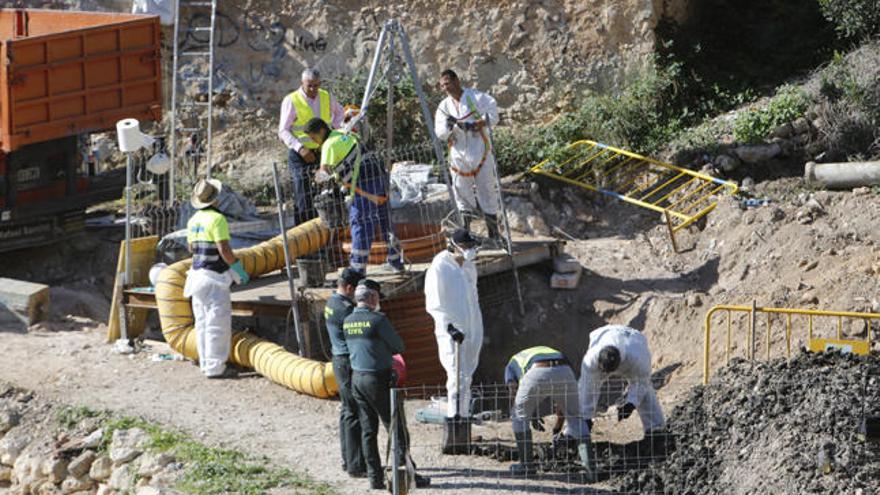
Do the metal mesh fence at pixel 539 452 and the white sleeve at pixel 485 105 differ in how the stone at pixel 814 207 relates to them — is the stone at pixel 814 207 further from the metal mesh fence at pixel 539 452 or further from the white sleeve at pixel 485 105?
the metal mesh fence at pixel 539 452

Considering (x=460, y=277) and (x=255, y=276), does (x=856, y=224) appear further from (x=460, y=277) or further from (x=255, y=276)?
(x=255, y=276)

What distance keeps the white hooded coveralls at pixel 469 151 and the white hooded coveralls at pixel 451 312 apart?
2744 millimetres

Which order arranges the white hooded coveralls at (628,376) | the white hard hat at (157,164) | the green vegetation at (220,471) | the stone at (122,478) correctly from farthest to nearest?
1. the white hard hat at (157,164)
2. the stone at (122,478)
3. the white hooded coveralls at (628,376)
4. the green vegetation at (220,471)

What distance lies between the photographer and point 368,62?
21.6 m

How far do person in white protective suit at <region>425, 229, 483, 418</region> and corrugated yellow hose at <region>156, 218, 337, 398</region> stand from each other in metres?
1.26

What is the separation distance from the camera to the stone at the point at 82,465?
14469 millimetres

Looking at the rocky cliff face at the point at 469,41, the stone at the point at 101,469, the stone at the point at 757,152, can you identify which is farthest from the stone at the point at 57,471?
the stone at the point at 757,152

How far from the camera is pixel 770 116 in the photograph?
63.8 ft

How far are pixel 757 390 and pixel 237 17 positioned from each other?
437 inches

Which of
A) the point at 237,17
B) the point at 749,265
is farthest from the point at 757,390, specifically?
the point at 237,17

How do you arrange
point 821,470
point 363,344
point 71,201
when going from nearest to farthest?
1. point 821,470
2. point 363,344
3. point 71,201

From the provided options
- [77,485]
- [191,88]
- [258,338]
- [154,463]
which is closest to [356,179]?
[258,338]

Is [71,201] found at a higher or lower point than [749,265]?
higher

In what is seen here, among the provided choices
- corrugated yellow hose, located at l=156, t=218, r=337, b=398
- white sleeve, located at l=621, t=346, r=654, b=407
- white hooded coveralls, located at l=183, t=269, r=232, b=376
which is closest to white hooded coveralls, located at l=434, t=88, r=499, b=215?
corrugated yellow hose, located at l=156, t=218, r=337, b=398
